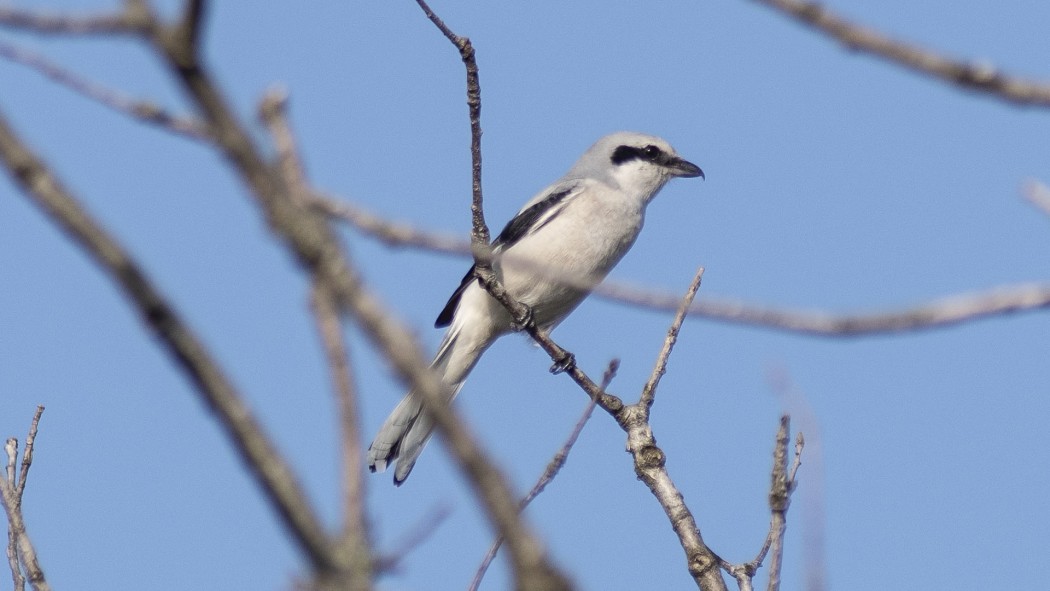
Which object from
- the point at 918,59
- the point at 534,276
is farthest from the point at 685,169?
the point at 918,59

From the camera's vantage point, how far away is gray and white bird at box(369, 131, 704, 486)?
6137mm

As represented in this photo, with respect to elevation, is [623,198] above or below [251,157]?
above

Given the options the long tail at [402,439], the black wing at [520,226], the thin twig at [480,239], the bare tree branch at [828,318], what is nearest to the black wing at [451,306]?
the black wing at [520,226]

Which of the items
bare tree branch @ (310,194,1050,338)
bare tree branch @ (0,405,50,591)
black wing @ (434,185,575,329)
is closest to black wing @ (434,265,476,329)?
black wing @ (434,185,575,329)

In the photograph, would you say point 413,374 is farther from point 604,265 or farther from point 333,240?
point 604,265

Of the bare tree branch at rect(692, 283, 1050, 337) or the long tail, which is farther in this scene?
the long tail

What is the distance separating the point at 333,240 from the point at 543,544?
356 millimetres

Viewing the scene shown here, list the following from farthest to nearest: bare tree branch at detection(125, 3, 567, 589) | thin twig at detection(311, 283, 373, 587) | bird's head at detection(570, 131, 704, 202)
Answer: bird's head at detection(570, 131, 704, 202) < thin twig at detection(311, 283, 373, 587) < bare tree branch at detection(125, 3, 567, 589)

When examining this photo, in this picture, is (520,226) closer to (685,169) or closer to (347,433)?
(685,169)

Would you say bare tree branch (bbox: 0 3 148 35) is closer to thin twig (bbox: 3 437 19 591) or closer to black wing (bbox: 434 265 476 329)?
thin twig (bbox: 3 437 19 591)

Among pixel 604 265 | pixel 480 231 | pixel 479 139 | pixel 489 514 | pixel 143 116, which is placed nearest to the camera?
pixel 489 514

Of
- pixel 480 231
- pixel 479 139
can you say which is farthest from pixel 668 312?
pixel 480 231

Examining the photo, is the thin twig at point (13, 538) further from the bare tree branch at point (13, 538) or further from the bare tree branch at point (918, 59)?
the bare tree branch at point (918, 59)

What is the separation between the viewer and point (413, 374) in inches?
41.8
